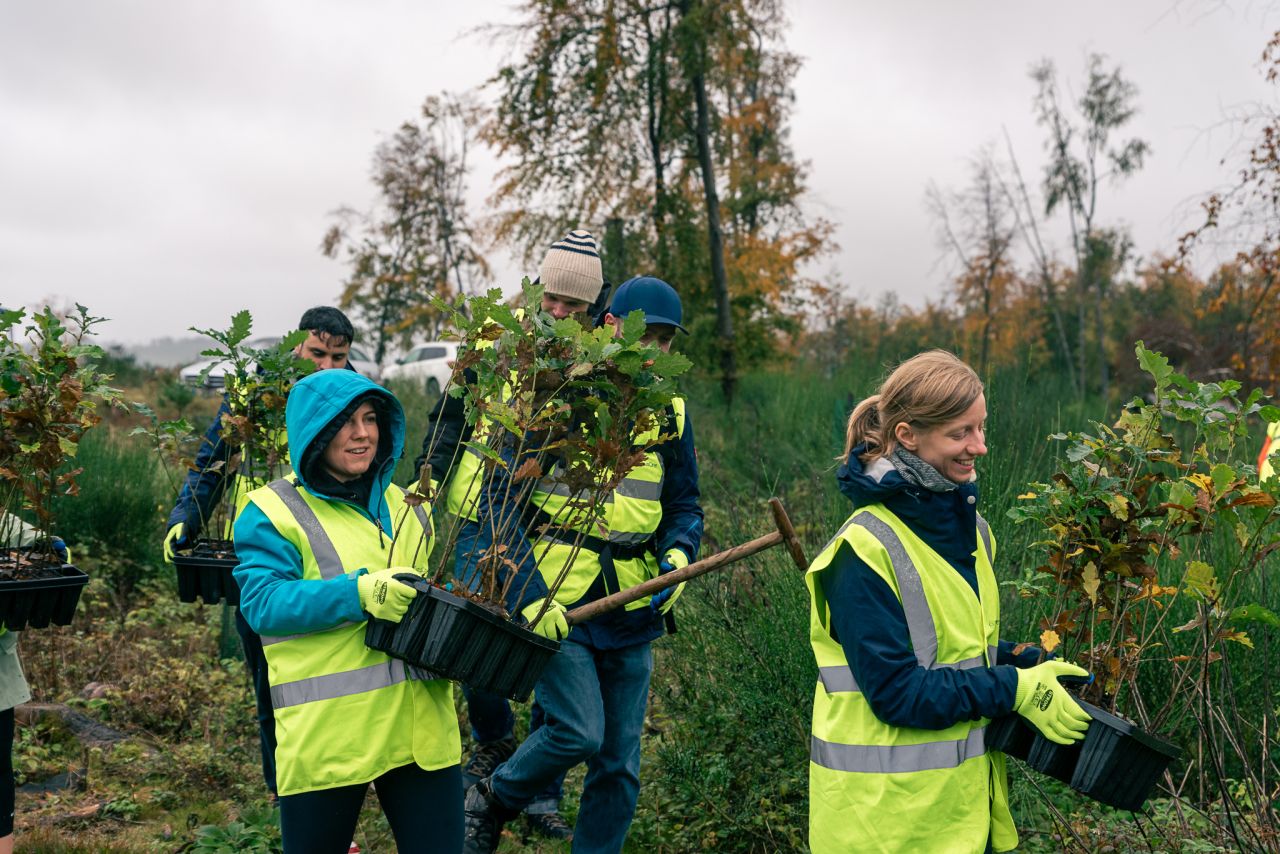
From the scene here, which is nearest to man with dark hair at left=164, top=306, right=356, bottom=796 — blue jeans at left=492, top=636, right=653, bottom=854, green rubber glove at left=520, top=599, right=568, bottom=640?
blue jeans at left=492, top=636, right=653, bottom=854

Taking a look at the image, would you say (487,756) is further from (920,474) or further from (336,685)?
(920,474)

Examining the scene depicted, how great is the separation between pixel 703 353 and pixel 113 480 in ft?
23.1

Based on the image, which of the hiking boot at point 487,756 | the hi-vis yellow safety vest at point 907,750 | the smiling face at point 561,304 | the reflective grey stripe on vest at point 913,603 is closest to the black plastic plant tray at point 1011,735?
the hi-vis yellow safety vest at point 907,750

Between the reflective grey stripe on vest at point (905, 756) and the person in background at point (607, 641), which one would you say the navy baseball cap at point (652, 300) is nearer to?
the person in background at point (607, 641)

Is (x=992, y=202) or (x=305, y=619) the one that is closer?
(x=305, y=619)

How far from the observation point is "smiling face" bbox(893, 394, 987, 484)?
2277 mm

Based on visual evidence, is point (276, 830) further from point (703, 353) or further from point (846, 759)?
point (703, 353)

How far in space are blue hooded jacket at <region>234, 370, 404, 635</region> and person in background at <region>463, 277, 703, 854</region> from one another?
0.44 m

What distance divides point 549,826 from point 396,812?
153cm

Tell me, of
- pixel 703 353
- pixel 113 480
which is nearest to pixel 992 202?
pixel 703 353

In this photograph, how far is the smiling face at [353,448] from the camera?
2.73m

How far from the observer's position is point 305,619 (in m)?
2.47

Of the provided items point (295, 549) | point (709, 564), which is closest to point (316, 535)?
point (295, 549)

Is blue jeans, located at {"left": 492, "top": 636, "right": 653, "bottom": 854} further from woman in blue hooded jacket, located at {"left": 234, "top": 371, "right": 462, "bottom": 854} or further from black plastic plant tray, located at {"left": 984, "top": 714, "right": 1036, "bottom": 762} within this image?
black plastic plant tray, located at {"left": 984, "top": 714, "right": 1036, "bottom": 762}
